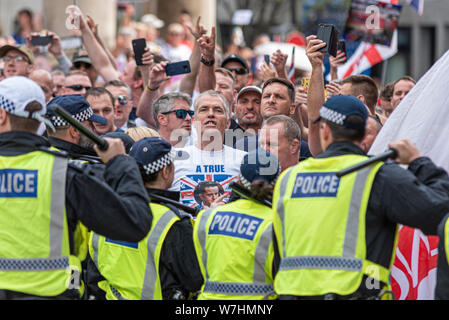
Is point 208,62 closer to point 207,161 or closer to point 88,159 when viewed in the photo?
point 207,161

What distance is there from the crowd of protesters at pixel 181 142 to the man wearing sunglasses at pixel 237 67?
0.02 meters

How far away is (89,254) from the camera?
563 cm

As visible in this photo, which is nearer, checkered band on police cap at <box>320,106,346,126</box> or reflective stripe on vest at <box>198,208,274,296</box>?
checkered band on police cap at <box>320,106,346,126</box>

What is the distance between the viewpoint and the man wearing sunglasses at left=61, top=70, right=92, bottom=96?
9.72 meters

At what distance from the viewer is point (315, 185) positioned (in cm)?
456

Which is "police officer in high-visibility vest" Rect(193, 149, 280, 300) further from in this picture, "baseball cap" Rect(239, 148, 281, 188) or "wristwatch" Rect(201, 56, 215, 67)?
"wristwatch" Rect(201, 56, 215, 67)

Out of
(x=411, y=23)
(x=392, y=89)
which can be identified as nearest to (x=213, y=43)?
(x=392, y=89)

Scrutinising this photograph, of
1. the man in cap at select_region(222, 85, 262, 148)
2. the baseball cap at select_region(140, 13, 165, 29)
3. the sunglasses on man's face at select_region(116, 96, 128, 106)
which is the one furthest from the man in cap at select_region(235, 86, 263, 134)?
the baseball cap at select_region(140, 13, 165, 29)

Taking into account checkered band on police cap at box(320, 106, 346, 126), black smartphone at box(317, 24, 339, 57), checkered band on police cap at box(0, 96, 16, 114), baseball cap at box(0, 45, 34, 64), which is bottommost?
checkered band on police cap at box(320, 106, 346, 126)

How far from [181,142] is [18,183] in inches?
136

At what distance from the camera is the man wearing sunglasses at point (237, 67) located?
1030 centimetres

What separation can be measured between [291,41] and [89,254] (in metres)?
11.8

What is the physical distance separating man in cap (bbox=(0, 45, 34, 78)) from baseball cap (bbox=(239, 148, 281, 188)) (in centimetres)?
541
